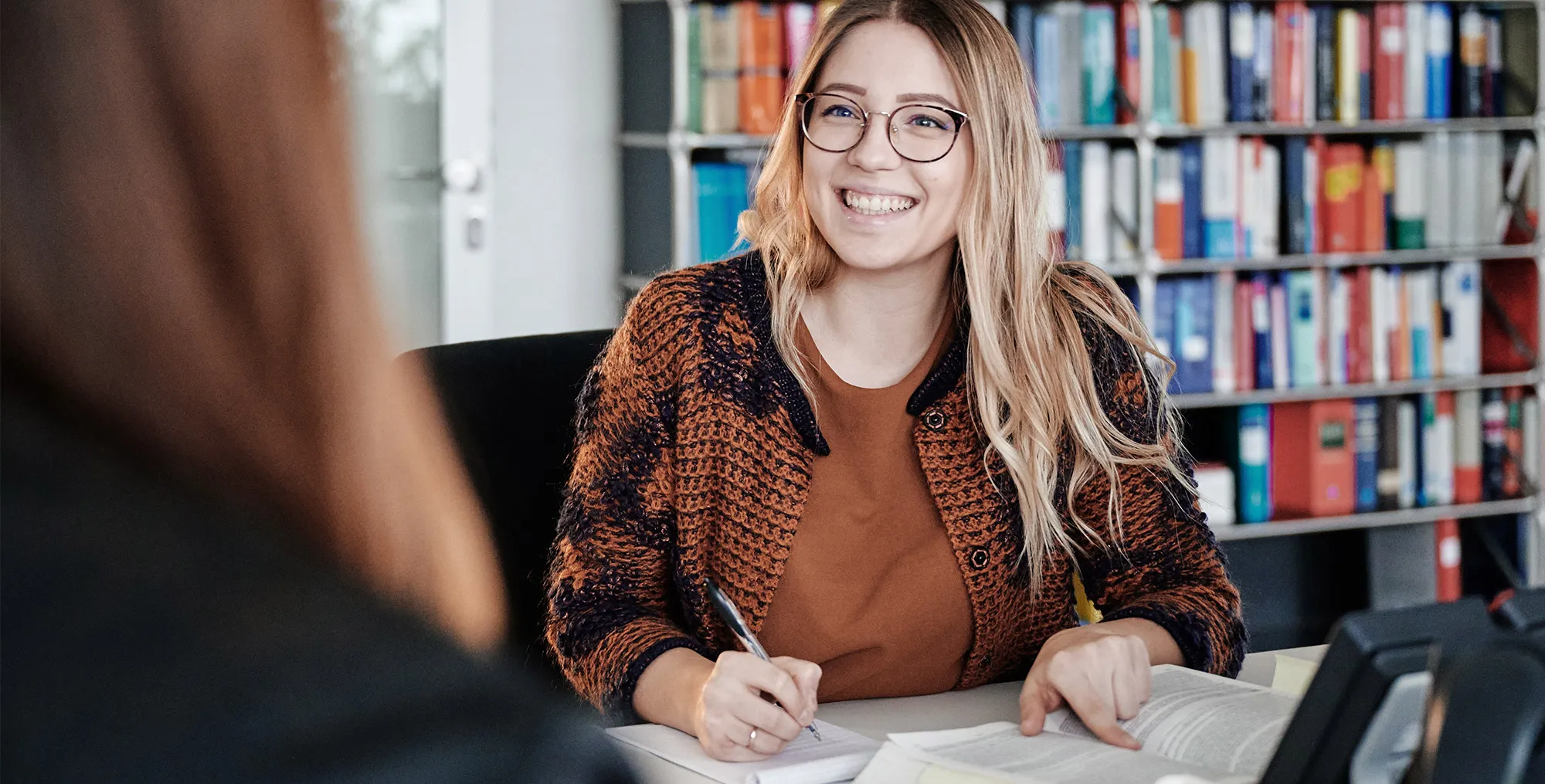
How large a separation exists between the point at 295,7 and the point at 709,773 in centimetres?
79

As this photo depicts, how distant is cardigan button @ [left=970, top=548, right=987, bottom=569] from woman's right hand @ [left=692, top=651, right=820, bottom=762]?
365mm

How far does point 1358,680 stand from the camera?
50cm

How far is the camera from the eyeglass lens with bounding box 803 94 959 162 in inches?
54.6

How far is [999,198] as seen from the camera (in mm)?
1408

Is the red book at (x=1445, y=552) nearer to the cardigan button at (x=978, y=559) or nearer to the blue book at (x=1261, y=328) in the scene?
the blue book at (x=1261, y=328)

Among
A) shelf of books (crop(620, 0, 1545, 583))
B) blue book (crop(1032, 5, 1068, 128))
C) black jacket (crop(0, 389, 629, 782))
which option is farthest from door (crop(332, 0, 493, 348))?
black jacket (crop(0, 389, 629, 782))

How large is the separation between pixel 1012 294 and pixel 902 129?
0.63 ft

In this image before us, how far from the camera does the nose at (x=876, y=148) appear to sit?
4.54ft

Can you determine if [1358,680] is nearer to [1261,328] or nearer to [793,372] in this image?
[793,372]

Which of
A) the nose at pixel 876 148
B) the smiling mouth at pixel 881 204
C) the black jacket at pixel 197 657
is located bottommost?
the black jacket at pixel 197 657

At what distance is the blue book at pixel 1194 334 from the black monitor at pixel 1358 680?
9.41ft

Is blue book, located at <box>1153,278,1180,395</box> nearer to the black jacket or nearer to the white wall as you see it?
the white wall

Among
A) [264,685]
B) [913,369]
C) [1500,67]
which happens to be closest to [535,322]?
[913,369]

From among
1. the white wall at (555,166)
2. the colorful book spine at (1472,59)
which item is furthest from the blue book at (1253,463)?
Answer: the white wall at (555,166)
